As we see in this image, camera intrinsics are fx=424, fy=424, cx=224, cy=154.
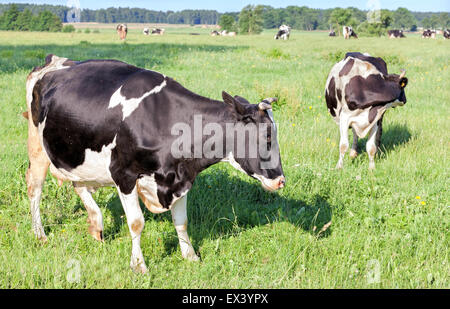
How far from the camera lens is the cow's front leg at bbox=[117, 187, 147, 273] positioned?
3793 millimetres

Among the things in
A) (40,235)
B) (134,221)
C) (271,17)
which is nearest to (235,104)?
(134,221)

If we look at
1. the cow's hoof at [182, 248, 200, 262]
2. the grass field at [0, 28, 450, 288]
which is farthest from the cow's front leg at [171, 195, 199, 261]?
the grass field at [0, 28, 450, 288]

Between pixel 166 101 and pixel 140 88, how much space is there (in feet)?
0.85

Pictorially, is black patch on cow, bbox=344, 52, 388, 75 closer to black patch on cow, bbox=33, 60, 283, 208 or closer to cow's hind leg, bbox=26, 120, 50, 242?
black patch on cow, bbox=33, 60, 283, 208

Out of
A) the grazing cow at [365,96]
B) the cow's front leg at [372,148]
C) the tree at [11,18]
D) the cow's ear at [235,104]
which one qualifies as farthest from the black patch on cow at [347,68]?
the tree at [11,18]

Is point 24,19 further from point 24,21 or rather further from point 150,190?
point 150,190

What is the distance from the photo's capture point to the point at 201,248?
4.45m

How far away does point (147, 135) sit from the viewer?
358 cm

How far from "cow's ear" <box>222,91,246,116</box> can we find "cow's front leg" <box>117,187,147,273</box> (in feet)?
3.69

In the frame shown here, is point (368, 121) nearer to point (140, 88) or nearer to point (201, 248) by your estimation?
point (201, 248)

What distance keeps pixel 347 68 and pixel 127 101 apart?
4753mm

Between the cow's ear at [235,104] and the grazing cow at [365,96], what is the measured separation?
3.61 m

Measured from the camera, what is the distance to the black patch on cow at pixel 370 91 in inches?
267
